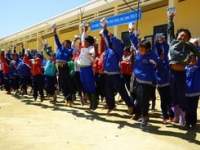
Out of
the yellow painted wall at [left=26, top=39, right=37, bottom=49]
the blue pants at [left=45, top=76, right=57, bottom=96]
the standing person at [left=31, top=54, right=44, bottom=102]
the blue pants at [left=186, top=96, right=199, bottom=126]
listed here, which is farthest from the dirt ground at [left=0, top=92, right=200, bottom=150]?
the yellow painted wall at [left=26, top=39, right=37, bottom=49]

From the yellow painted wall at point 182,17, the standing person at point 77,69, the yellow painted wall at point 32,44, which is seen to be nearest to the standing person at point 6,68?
the standing person at point 77,69

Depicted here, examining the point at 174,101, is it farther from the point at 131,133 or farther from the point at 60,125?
the point at 60,125

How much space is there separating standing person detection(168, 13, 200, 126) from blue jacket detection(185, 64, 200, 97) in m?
0.15

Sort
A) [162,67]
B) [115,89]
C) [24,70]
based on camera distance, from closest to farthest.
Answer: [162,67] → [115,89] → [24,70]

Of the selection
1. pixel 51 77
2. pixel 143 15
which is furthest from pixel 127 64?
pixel 143 15

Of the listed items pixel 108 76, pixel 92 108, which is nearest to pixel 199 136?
pixel 108 76

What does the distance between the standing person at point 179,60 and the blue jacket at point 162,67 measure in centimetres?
57

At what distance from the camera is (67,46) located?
1368cm

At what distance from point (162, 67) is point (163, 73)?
5.1 inches

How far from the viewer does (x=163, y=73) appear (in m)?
10.3

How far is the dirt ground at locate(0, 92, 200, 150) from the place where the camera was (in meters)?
8.23

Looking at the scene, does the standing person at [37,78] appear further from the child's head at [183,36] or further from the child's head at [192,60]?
the child's head at [183,36]

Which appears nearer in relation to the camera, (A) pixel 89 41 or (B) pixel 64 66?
(A) pixel 89 41

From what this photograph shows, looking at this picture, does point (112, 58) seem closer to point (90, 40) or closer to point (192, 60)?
point (90, 40)
